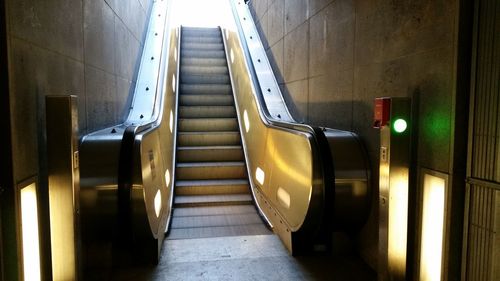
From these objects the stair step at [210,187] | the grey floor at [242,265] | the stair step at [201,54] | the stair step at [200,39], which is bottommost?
the grey floor at [242,265]

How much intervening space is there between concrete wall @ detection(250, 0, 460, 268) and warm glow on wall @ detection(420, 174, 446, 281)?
0.34 feet

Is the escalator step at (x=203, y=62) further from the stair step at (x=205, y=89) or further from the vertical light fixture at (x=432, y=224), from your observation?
the vertical light fixture at (x=432, y=224)

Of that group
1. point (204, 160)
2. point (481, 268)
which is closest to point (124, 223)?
point (481, 268)

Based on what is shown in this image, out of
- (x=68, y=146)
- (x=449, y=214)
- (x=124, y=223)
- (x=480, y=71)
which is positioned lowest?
(x=124, y=223)

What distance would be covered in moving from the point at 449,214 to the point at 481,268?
0.91 feet

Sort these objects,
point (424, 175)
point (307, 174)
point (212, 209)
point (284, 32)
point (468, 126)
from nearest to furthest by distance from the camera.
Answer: point (468, 126) < point (424, 175) < point (307, 174) < point (212, 209) < point (284, 32)

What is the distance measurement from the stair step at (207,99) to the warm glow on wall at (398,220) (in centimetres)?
451

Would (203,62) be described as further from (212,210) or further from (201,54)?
(212,210)

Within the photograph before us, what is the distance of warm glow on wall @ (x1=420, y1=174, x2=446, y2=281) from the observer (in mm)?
2154

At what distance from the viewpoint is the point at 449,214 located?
2064 mm

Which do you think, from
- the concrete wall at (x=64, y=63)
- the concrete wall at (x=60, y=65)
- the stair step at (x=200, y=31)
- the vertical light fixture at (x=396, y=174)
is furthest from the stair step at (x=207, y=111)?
the vertical light fixture at (x=396, y=174)

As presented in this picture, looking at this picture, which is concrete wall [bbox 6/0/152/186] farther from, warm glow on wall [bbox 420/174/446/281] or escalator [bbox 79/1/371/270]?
warm glow on wall [bbox 420/174/446/281]

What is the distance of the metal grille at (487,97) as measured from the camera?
183 centimetres

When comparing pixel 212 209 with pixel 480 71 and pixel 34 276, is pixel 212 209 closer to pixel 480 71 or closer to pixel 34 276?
pixel 34 276
